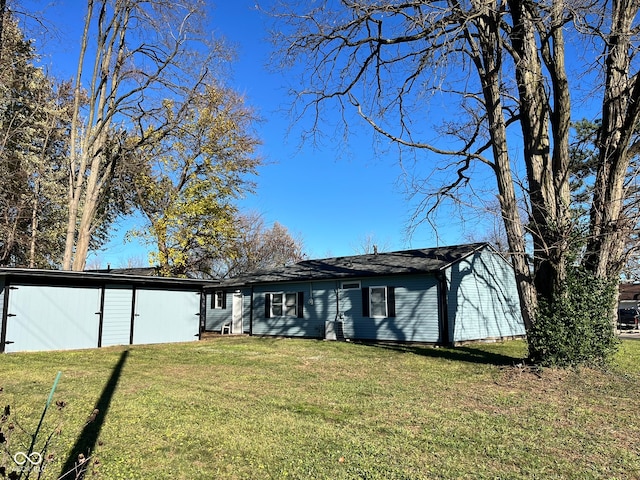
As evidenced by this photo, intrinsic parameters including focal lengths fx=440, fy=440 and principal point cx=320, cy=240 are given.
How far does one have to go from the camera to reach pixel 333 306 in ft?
57.4

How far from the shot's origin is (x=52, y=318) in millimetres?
12875

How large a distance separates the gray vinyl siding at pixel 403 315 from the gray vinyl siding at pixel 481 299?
65cm

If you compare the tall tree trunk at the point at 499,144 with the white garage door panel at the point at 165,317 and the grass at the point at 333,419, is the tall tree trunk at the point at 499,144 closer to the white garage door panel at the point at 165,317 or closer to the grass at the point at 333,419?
the grass at the point at 333,419

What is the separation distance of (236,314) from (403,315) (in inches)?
357

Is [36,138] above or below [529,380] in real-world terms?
above

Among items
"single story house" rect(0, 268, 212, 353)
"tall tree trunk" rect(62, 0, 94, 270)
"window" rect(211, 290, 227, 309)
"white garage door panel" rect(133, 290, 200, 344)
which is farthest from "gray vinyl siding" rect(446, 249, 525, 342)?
"tall tree trunk" rect(62, 0, 94, 270)

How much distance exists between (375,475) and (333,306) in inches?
547

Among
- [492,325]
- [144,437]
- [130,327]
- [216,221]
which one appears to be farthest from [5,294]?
[492,325]

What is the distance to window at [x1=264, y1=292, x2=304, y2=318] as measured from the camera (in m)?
18.7

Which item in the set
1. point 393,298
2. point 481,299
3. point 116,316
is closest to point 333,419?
point 393,298

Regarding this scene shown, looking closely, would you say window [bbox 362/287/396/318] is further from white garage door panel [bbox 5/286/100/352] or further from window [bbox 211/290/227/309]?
white garage door panel [bbox 5/286/100/352]

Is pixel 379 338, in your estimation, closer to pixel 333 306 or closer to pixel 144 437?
pixel 333 306

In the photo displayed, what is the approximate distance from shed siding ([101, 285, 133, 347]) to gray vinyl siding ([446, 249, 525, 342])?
10.8m

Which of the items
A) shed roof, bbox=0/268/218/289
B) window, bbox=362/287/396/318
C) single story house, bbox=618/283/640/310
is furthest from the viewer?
single story house, bbox=618/283/640/310
